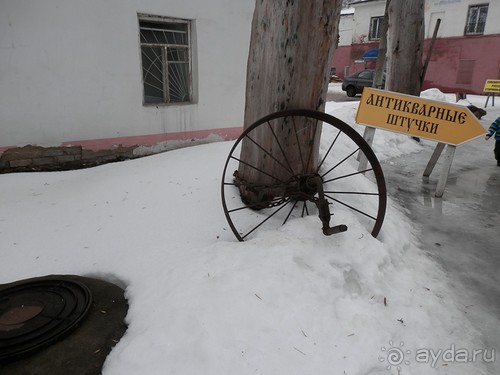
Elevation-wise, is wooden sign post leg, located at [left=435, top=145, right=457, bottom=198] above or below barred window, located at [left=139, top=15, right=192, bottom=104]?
below

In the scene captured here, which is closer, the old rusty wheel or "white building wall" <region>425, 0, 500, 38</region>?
the old rusty wheel

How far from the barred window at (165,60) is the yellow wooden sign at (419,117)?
309 centimetres

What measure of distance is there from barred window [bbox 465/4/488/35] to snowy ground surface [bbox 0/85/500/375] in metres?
20.5

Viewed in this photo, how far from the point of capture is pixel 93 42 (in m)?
4.80

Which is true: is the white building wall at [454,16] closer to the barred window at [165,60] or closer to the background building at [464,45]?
the background building at [464,45]

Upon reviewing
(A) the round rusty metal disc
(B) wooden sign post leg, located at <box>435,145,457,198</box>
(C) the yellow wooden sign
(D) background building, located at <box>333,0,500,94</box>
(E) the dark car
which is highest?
(D) background building, located at <box>333,0,500,94</box>

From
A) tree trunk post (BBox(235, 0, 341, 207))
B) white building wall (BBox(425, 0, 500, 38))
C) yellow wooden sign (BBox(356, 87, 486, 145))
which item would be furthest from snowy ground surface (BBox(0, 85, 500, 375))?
white building wall (BBox(425, 0, 500, 38))

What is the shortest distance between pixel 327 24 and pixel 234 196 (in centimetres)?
174

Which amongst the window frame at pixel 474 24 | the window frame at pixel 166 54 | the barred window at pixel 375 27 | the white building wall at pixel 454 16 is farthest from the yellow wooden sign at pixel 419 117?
the barred window at pixel 375 27

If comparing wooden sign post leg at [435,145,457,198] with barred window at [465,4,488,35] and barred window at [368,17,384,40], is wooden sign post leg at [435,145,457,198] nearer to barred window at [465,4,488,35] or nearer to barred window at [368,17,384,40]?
barred window at [465,4,488,35]

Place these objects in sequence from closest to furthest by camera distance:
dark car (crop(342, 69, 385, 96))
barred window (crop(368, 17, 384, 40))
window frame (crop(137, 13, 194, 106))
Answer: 1. window frame (crop(137, 13, 194, 106))
2. dark car (crop(342, 69, 385, 96))
3. barred window (crop(368, 17, 384, 40))

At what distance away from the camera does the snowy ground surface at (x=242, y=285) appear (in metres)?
→ 1.94

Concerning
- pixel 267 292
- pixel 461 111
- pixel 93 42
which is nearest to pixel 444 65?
pixel 461 111

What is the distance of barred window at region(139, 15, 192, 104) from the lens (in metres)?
5.53
